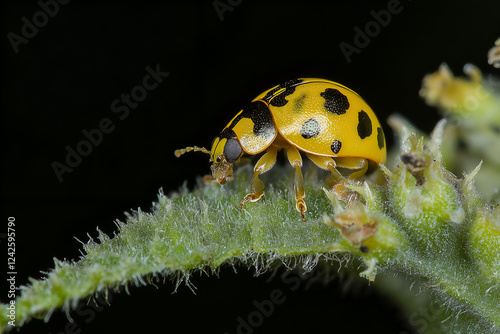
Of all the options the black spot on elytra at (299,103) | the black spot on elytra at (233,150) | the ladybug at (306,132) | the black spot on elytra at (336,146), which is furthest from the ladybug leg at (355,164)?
the black spot on elytra at (233,150)

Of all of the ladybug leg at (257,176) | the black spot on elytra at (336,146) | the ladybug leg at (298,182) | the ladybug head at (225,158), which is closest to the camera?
the ladybug leg at (298,182)

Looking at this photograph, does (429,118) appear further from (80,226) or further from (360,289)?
(80,226)

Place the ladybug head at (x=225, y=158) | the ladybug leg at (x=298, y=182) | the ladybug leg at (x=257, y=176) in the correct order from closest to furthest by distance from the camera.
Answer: the ladybug leg at (x=298, y=182) < the ladybug leg at (x=257, y=176) < the ladybug head at (x=225, y=158)

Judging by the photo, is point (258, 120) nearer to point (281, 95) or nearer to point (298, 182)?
point (281, 95)

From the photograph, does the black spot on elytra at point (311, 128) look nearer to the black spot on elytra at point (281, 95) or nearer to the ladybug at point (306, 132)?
the ladybug at point (306, 132)

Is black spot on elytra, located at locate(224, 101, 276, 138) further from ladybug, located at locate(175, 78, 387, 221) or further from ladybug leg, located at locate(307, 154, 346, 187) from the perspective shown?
ladybug leg, located at locate(307, 154, 346, 187)

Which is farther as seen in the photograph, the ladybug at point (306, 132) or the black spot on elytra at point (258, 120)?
the black spot on elytra at point (258, 120)
